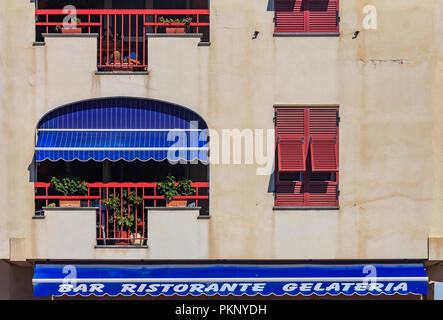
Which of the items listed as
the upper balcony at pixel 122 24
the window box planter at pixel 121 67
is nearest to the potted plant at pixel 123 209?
the window box planter at pixel 121 67

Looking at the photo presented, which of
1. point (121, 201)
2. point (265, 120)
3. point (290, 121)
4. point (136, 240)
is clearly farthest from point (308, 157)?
point (136, 240)

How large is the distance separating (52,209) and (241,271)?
409cm

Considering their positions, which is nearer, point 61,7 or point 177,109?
point 177,109

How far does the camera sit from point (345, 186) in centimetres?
1438

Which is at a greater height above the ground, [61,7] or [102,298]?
[61,7]

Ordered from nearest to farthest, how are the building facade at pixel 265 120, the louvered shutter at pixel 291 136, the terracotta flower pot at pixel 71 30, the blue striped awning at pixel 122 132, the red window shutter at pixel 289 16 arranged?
the blue striped awning at pixel 122 132 < the louvered shutter at pixel 291 136 < the building facade at pixel 265 120 < the red window shutter at pixel 289 16 < the terracotta flower pot at pixel 71 30

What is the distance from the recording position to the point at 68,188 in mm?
14422

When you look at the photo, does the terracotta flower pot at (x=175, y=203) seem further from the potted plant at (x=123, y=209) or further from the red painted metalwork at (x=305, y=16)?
the red painted metalwork at (x=305, y=16)

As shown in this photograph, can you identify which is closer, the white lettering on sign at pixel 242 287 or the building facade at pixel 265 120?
the white lettering on sign at pixel 242 287

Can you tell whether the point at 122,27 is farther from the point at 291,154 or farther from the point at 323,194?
the point at 323,194

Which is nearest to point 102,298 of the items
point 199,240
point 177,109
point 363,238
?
point 199,240

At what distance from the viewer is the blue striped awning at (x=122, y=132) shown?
14094 millimetres
